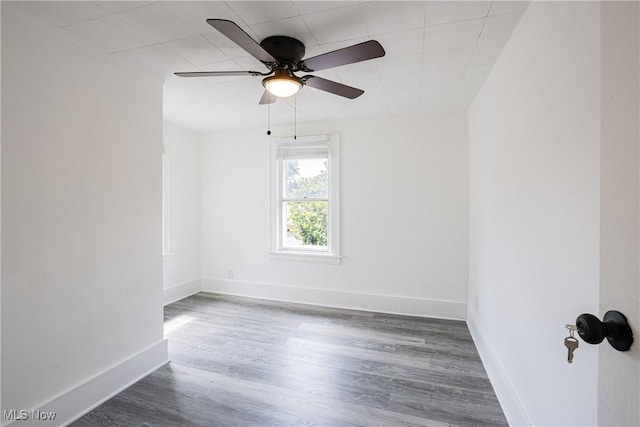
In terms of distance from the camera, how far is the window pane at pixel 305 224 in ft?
12.6

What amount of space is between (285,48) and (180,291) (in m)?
3.50

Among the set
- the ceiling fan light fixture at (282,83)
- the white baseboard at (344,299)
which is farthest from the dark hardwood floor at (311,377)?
the ceiling fan light fixture at (282,83)

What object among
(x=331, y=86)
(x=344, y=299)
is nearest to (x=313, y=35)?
(x=331, y=86)

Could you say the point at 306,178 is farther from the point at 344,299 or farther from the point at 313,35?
the point at 313,35

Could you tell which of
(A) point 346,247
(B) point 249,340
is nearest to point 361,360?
(B) point 249,340

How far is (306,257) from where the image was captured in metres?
3.79

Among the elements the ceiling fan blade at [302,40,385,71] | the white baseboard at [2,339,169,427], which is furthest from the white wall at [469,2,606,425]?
the white baseboard at [2,339,169,427]

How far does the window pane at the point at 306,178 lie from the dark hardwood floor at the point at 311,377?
158 centimetres

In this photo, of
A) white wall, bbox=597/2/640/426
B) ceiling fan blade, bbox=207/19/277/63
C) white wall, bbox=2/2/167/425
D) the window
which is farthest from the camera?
the window

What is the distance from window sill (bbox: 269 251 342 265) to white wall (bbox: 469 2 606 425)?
1851 mm

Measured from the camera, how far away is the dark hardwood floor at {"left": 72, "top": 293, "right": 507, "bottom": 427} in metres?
1.81

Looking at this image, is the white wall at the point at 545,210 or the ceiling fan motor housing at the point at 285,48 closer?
the white wall at the point at 545,210

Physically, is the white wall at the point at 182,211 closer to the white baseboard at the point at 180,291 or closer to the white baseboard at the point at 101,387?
the white baseboard at the point at 180,291

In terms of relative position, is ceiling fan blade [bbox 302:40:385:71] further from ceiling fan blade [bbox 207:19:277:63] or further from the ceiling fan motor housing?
ceiling fan blade [bbox 207:19:277:63]
